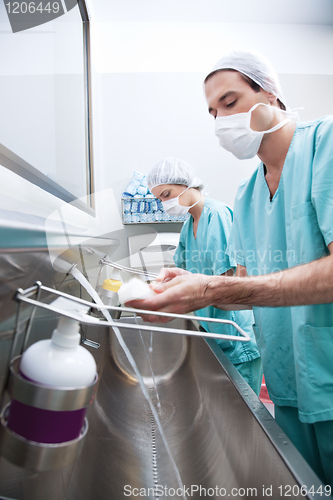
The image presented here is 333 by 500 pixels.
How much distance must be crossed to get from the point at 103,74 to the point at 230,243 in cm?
182

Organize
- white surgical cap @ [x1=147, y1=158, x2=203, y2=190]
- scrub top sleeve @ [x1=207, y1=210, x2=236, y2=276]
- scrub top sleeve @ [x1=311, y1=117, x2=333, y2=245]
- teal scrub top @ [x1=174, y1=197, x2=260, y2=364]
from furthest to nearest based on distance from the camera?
white surgical cap @ [x1=147, y1=158, x2=203, y2=190], scrub top sleeve @ [x1=207, y1=210, x2=236, y2=276], teal scrub top @ [x1=174, y1=197, x2=260, y2=364], scrub top sleeve @ [x1=311, y1=117, x2=333, y2=245]

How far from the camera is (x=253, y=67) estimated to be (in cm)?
89

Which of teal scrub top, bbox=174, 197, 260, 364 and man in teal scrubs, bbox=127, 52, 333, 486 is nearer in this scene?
man in teal scrubs, bbox=127, 52, 333, 486

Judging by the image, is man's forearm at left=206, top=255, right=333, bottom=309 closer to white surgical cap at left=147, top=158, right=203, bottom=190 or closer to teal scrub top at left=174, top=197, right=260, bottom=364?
teal scrub top at left=174, top=197, right=260, bottom=364

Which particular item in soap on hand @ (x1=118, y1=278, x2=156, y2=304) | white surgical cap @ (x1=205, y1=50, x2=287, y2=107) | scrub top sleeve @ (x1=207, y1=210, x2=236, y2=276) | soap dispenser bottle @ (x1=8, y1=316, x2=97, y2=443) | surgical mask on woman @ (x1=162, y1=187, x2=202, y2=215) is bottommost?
soap dispenser bottle @ (x1=8, y1=316, x2=97, y2=443)

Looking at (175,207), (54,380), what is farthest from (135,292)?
(175,207)

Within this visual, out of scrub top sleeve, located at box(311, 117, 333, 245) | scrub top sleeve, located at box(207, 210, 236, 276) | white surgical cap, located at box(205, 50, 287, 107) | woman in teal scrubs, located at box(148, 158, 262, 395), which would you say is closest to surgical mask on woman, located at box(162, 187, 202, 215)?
woman in teal scrubs, located at box(148, 158, 262, 395)

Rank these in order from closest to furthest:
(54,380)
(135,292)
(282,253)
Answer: (54,380) → (135,292) → (282,253)

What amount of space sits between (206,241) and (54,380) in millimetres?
1204

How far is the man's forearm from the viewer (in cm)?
55

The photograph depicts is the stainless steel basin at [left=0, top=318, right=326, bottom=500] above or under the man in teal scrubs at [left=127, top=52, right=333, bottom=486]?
under

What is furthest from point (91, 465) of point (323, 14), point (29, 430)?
point (323, 14)

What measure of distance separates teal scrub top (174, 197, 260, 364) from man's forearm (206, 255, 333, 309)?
58cm

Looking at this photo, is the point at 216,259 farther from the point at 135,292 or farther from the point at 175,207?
the point at 135,292
